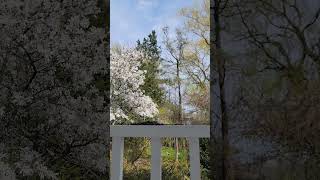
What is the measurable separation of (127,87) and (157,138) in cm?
125

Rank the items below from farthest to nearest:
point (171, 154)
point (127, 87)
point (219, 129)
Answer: point (127, 87)
point (171, 154)
point (219, 129)

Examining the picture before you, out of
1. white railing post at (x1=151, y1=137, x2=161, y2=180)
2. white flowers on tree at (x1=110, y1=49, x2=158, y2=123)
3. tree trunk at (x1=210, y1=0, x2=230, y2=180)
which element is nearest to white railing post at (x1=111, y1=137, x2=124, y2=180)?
white railing post at (x1=151, y1=137, x2=161, y2=180)

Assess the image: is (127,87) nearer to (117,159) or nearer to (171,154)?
(171,154)

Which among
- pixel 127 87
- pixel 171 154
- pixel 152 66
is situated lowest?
pixel 171 154

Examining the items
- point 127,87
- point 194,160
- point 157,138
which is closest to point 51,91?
point 157,138

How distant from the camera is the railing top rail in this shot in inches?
71.2

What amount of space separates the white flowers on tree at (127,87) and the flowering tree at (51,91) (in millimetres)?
1041

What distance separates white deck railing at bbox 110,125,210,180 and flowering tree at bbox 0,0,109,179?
0.27 feet

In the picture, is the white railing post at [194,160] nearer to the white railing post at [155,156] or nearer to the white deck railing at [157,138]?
the white deck railing at [157,138]

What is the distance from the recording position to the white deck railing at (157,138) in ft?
5.93

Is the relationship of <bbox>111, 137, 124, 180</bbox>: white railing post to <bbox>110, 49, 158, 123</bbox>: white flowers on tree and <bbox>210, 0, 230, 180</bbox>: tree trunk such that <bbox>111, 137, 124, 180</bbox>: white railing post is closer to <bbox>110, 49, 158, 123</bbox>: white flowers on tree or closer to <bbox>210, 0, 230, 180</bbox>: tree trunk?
<bbox>210, 0, 230, 180</bbox>: tree trunk

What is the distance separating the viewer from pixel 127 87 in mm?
3037

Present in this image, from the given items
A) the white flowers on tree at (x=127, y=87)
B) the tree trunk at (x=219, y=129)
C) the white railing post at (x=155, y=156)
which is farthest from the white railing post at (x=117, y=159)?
the white flowers on tree at (x=127, y=87)

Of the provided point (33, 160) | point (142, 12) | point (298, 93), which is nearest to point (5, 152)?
point (33, 160)
